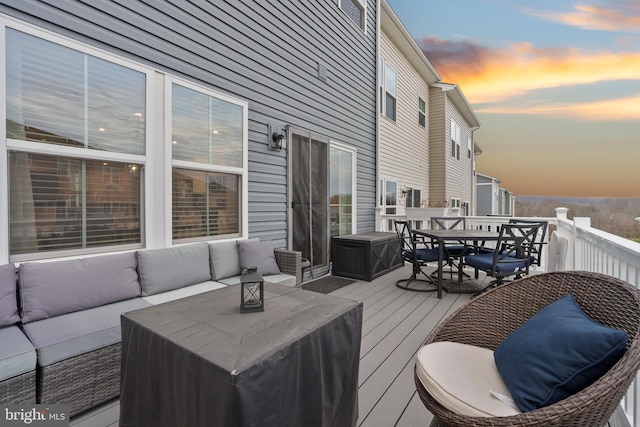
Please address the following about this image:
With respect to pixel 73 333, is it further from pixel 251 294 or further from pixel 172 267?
pixel 251 294

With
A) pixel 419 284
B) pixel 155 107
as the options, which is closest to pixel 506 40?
pixel 419 284

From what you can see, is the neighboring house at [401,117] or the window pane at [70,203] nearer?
the window pane at [70,203]

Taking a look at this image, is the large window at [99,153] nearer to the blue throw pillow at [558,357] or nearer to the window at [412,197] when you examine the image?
the blue throw pillow at [558,357]

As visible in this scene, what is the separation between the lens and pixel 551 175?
1722 cm

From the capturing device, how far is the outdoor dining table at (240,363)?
1003mm

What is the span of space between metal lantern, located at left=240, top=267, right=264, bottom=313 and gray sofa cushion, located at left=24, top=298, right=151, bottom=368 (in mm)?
Answer: 1025

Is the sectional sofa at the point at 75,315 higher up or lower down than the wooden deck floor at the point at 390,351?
higher up

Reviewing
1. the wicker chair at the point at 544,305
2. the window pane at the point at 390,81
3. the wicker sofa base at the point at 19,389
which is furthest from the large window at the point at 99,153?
the window pane at the point at 390,81

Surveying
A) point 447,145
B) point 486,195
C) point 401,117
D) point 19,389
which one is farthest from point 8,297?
point 486,195

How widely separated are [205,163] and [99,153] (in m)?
1.01

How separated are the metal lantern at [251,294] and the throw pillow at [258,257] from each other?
6.11 ft

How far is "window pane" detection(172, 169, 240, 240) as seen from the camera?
3.11m

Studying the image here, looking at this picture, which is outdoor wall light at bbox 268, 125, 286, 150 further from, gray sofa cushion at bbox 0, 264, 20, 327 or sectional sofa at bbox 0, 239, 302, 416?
gray sofa cushion at bbox 0, 264, 20, 327

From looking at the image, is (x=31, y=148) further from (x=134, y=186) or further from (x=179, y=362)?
(x=179, y=362)
